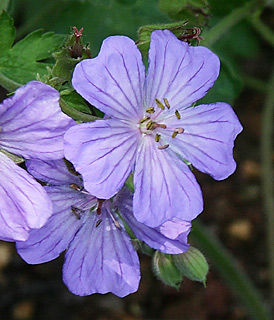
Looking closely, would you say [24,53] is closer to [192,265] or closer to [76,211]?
[76,211]

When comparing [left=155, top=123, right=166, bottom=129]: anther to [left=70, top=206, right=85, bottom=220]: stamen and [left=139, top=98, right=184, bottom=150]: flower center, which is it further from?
[left=70, top=206, right=85, bottom=220]: stamen

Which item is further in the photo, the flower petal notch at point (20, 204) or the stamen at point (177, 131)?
the stamen at point (177, 131)

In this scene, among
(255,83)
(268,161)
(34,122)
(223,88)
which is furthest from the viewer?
(255,83)

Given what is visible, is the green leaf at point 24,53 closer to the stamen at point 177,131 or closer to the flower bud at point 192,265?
the stamen at point 177,131

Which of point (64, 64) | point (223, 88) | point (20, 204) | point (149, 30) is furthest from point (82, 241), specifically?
point (223, 88)

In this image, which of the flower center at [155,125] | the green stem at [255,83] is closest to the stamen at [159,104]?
the flower center at [155,125]

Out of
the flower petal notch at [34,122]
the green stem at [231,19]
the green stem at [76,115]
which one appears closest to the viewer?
the flower petal notch at [34,122]

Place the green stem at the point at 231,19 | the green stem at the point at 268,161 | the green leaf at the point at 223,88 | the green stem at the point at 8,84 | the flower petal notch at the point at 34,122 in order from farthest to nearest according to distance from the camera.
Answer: the green stem at the point at 268,161, the green leaf at the point at 223,88, the green stem at the point at 231,19, the green stem at the point at 8,84, the flower petal notch at the point at 34,122
